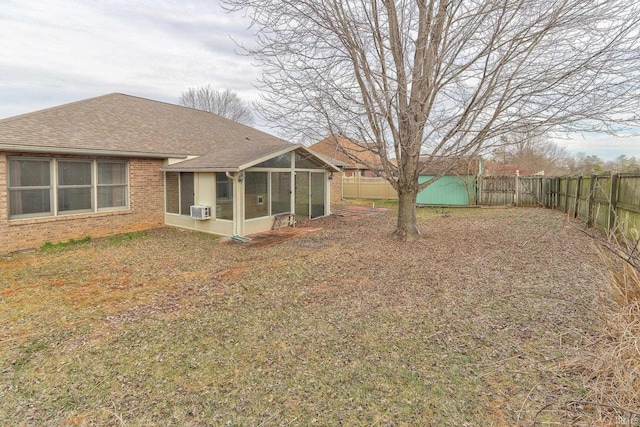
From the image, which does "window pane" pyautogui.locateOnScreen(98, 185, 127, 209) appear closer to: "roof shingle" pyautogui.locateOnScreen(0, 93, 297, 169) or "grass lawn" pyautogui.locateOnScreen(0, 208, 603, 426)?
"roof shingle" pyautogui.locateOnScreen(0, 93, 297, 169)

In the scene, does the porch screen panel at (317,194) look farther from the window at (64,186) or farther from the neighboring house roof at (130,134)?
the window at (64,186)

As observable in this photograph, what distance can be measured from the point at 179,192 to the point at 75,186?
8.94ft

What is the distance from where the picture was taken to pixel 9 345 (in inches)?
142

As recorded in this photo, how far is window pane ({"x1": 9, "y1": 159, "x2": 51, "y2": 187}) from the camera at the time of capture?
7.68m

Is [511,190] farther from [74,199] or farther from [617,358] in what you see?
[74,199]

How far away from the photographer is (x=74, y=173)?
8797 mm

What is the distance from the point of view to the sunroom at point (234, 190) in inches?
376

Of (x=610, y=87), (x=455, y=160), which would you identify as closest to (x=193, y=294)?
(x=455, y=160)

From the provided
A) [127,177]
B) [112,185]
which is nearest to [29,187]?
[112,185]

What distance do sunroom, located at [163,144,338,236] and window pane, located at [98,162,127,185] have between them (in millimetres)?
1162

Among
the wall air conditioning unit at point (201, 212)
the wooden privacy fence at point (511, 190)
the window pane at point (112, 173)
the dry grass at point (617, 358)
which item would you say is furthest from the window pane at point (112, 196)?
the wooden privacy fence at point (511, 190)

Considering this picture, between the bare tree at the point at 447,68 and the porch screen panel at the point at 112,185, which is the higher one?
the bare tree at the point at 447,68

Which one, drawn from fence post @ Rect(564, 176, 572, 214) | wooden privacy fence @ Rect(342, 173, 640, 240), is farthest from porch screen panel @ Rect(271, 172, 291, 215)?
fence post @ Rect(564, 176, 572, 214)

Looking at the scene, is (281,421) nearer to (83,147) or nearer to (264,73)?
(264,73)
